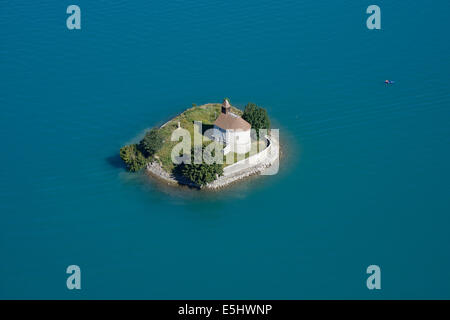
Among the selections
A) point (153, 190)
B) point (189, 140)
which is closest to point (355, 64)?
point (189, 140)

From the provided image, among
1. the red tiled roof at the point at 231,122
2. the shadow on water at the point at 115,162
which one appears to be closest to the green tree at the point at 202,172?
the red tiled roof at the point at 231,122

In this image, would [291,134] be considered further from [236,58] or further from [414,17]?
[414,17]

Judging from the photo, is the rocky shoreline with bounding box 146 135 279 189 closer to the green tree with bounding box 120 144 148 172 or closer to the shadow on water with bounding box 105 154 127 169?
the green tree with bounding box 120 144 148 172

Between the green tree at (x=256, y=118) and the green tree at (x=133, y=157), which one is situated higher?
the green tree at (x=256, y=118)

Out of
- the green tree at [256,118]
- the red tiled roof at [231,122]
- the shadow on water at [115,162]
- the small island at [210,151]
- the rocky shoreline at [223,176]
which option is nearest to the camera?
the small island at [210,151]

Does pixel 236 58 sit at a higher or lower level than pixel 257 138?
higher

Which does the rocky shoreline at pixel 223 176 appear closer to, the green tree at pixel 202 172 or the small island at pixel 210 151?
the small island at pixel 210 151
